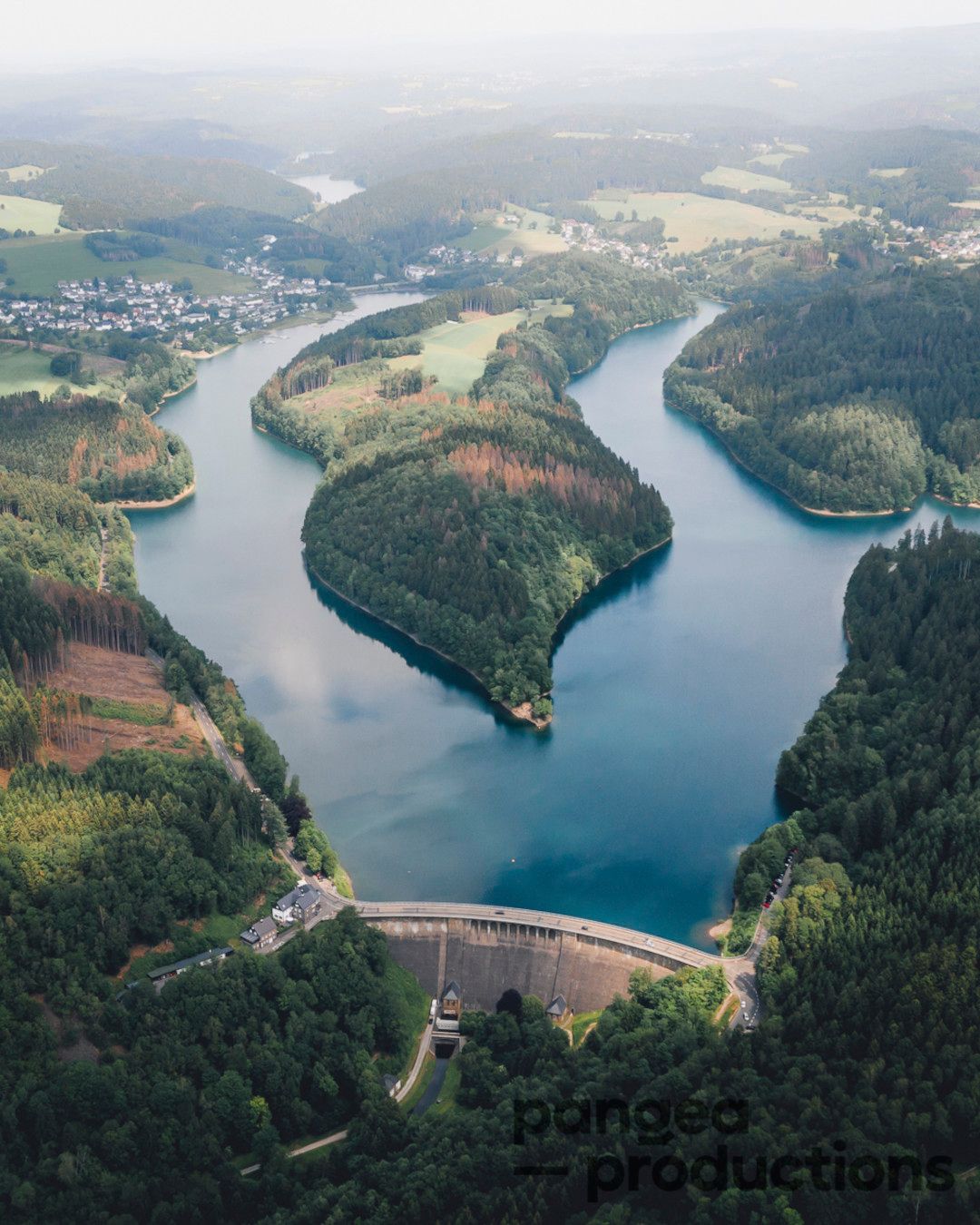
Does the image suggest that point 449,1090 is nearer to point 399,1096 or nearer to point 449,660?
point 399,1096

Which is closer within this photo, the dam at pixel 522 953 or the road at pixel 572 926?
the road at pixel 572 926

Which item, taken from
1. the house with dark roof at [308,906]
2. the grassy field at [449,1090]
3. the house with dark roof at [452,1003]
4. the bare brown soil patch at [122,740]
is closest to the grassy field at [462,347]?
the bare brown soil patch at [122,740]

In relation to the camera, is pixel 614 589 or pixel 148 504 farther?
pixel 148 504

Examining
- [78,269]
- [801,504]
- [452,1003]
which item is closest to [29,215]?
[78,269]

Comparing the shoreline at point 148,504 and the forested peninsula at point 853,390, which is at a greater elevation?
the forested peninsula at point 853,390

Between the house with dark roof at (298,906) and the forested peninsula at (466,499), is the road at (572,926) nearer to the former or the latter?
the house with dark roof at (298,906)
